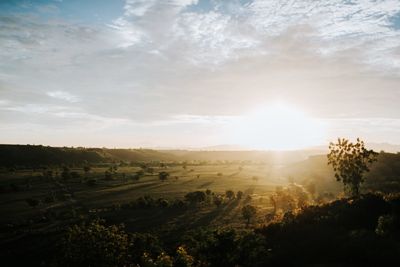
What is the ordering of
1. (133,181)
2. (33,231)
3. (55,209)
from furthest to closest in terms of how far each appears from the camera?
(133,181) < (55,209) < (33,231)

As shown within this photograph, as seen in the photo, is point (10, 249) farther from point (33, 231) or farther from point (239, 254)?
point (239, 254)

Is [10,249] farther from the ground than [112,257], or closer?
closer

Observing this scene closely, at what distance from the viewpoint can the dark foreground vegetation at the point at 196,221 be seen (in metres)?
38.0

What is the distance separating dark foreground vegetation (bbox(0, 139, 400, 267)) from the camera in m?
38.0

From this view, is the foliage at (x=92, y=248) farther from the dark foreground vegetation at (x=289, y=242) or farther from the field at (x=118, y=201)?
the field at (x=118, y=201)

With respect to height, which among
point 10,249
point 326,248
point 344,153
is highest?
point 344,153

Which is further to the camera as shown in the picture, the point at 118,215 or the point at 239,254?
the point at 118,215

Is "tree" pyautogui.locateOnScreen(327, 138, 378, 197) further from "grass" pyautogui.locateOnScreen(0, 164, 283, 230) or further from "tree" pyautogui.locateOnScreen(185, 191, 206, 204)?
"tree" pyautogui.locateOnScreen(185, 191, 206, 204)

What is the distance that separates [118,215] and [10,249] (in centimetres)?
3018

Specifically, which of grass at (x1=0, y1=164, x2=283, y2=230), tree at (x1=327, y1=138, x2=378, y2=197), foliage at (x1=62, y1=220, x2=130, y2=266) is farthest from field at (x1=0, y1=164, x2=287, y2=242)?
foliage at (x1=62, y1=220, x2=130, y2=266)

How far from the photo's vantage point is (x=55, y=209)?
108 metres

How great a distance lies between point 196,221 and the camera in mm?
93812

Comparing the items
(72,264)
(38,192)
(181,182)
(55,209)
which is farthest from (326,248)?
(181,182)

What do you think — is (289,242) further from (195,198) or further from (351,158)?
(195,198)
